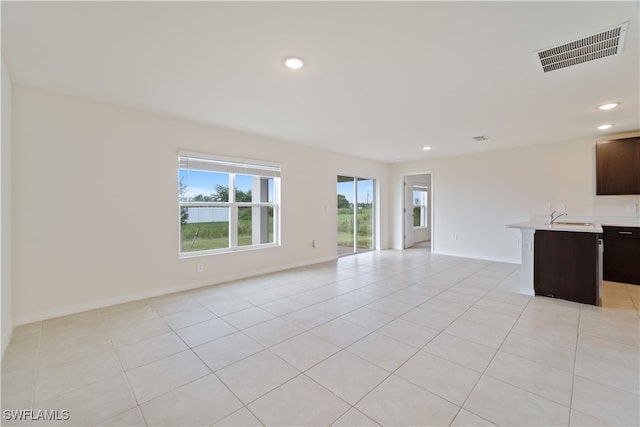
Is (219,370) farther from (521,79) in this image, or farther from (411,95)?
(521,79)

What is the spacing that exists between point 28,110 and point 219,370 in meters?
3.23

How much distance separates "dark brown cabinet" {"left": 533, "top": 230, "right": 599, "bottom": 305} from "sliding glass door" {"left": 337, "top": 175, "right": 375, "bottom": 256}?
154 inches

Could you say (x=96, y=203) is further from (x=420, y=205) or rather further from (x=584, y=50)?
(x=420, y=205)

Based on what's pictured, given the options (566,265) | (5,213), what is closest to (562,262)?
(566,265)

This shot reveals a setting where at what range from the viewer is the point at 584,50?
214 cm

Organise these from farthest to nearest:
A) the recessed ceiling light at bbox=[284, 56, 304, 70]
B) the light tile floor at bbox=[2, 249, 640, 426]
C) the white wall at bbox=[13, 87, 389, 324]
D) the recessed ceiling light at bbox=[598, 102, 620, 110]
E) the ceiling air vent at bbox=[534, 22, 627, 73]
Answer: the recessed ceiling light at bbox=[598, 102, 620, 110] < the white wall at bbox=[13, 87, 389, 324] < the recessed ceiling light at bbox=[284, 56, 304, 70] < the ceiling air vent at bbox=[534, 22, 627, 73] < the light tile floor at bbox=[2, 249, 640, 426]

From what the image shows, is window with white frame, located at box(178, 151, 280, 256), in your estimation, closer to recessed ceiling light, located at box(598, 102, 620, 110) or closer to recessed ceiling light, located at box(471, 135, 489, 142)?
recessed ceiling light, located at box(471, 135, 489, 142)

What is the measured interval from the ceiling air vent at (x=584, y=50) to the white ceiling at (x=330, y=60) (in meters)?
0.06

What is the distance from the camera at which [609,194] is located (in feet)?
15.1

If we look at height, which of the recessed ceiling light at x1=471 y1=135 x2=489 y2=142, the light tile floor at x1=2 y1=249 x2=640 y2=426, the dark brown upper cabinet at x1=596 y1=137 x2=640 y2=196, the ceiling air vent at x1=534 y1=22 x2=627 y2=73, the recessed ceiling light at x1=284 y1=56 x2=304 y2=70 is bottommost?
the light tile floor at x1=2 y1=249 x2=640 y2=426

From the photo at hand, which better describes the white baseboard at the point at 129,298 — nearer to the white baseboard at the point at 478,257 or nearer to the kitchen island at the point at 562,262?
the kitchen island at the point at 562,262

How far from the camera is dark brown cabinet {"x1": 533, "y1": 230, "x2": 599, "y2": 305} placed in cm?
330

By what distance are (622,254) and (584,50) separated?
386cm

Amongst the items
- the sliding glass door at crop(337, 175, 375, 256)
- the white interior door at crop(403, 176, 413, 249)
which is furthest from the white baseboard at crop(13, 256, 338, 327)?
the white interior door at crop(403, 176, 413, 249)
